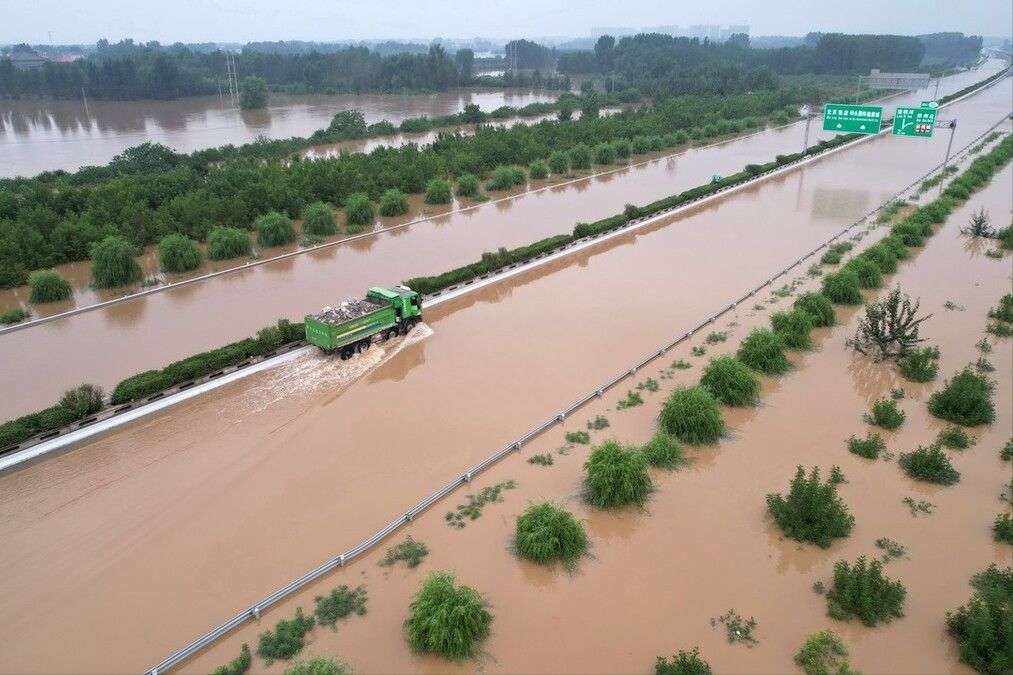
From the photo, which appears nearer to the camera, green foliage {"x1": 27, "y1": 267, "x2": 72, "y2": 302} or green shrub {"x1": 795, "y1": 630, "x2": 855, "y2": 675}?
green shrub {"x1": 795, "y1": 630, "x2": 855, "y2": 675}

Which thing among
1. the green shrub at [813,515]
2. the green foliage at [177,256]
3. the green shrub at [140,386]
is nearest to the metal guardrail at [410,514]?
the green shrub at [813,515]

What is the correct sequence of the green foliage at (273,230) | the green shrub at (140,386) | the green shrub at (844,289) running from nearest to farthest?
1. the green shrub at (140,386)
2. the green shrub at (844,289)
3. the green foliage at (273,230)

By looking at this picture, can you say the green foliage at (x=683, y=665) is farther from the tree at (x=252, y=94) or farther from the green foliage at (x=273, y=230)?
the tree at (x=252, y=94)

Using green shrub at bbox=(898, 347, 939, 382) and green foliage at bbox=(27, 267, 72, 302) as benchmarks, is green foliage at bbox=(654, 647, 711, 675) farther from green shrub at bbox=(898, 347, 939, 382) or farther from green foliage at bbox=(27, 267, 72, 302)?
green foliage at bbox=(27, 267, 72, 302)

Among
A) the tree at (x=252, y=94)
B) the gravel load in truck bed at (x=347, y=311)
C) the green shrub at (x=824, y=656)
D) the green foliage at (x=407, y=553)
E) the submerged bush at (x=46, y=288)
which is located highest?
the tree at (x=252, y=94)

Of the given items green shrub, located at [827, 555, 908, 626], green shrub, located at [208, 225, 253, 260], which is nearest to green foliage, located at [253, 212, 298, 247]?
green shrub, located at [208, 225, 253, 260]

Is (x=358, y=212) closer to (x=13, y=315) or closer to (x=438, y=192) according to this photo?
(x=438, y=192)
